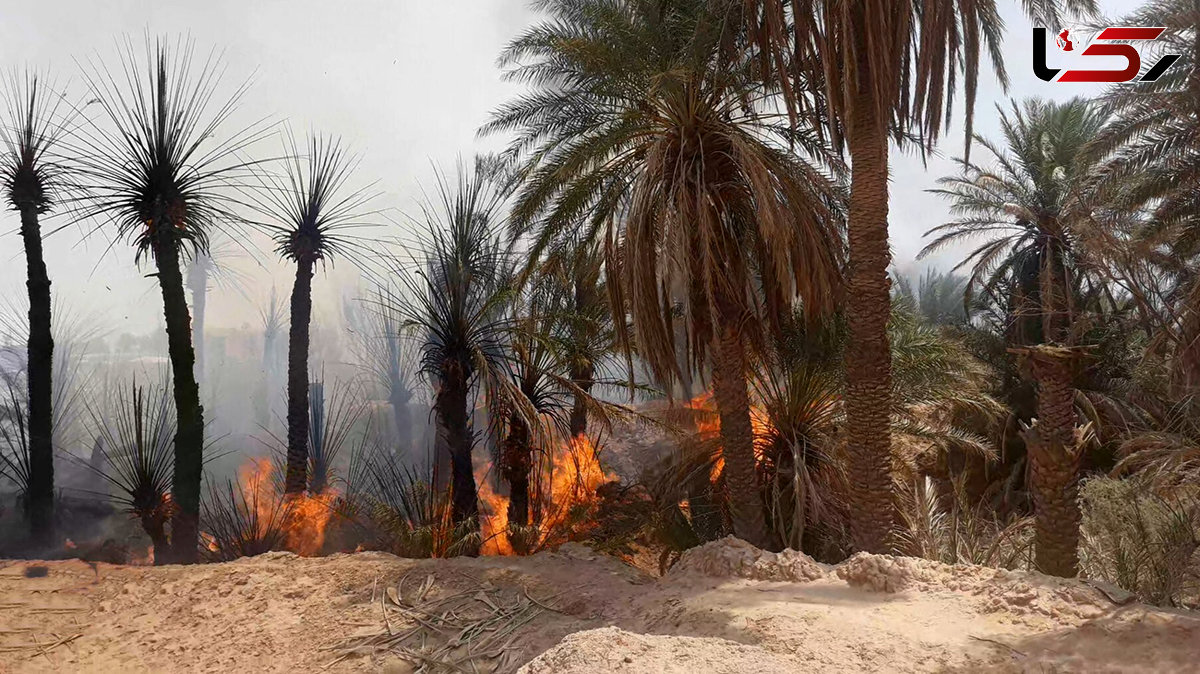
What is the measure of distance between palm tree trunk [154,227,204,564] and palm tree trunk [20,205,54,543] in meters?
1.91

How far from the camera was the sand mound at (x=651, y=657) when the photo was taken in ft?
10.8

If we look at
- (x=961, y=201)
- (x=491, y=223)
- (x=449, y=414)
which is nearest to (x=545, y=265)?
(x=449, y=414)

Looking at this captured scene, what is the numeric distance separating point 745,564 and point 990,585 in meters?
1.92

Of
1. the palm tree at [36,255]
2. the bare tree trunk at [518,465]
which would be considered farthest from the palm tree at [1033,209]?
the palm tree at [36,255]

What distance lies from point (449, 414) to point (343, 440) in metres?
4.03

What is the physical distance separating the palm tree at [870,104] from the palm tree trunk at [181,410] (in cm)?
832

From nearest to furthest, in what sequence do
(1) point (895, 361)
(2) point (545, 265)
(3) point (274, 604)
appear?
(3) point (274, 604) < (2) point (545, 265) < (1) point (895, 361)

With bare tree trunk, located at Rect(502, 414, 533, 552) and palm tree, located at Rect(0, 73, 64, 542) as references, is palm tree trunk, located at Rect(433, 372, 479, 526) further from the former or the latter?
palm tree, located at Rect(0, 73, 64, 542)

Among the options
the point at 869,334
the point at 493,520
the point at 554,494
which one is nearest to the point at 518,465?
the point at 493,520

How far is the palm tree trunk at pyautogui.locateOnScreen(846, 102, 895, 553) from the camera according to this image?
783 cm

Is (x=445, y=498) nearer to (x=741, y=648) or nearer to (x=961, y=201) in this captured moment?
(x=741, y=648)

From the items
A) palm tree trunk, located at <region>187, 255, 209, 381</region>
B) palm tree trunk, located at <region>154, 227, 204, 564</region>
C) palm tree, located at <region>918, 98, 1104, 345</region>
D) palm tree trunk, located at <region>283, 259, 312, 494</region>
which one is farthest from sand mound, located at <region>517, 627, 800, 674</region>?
palm tree, located at <region>918, 98, 1104, 345</region>

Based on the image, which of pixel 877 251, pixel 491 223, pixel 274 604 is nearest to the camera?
pixel 274 604

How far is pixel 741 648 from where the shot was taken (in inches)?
144
